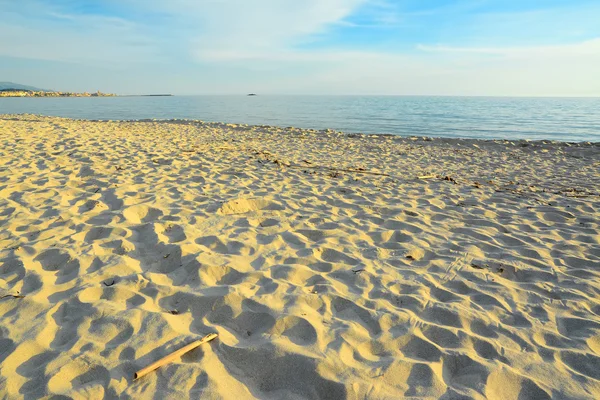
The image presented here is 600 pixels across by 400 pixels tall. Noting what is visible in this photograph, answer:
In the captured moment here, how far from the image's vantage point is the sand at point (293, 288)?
72.8 inches

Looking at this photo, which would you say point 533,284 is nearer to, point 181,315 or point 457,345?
point 457,345

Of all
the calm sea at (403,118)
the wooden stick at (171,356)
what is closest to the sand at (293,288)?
the wooden stick at (171,356)

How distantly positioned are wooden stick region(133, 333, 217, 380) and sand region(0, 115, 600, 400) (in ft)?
0.11

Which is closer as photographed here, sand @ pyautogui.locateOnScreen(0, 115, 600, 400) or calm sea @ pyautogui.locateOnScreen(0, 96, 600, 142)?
sand @ pyautogui.locateOnScreen(0, 115, 600, 400)

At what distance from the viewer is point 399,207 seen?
4.74m

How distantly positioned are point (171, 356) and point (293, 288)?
3.37ft

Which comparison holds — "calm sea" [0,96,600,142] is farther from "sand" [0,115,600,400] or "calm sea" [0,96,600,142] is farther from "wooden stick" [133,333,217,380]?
"wooden stick" [133,333,217,380]

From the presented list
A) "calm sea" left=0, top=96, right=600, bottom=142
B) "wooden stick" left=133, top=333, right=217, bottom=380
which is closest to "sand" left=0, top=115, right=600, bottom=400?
"wooden stick" left=133, top=333, right=217, bottom=380

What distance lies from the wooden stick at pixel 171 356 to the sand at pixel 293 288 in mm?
34

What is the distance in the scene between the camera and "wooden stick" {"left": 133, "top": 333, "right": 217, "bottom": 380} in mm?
1775

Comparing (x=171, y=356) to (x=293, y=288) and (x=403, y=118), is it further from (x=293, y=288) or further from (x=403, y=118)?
(x=403, y=118)

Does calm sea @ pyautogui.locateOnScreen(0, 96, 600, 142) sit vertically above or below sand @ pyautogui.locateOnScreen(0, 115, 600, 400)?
above

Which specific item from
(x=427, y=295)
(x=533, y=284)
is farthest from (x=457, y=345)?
(x=533, y=284)

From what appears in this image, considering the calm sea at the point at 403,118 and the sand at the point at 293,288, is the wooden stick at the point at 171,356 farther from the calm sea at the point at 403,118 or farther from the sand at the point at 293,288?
the calm sea at the point at 403,118
